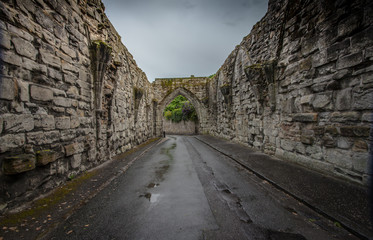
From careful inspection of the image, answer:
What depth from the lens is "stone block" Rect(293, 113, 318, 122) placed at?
3.83 metres

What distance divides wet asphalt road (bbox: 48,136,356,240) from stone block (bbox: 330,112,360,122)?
72.7 inches

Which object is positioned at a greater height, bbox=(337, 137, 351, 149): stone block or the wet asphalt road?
bbox=(337, 137, 351, 149): stone block

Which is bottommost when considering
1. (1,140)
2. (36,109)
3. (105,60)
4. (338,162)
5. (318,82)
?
(338,162)

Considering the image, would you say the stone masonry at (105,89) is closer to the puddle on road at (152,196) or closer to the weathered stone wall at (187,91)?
the puddle on road at (152,196)

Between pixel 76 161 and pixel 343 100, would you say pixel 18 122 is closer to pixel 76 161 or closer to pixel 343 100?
pixel 76 161

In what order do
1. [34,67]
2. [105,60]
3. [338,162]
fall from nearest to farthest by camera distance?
[34,67]
[338,162]
[105,60]

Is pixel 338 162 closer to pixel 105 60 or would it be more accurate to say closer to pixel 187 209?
pixel 187 209

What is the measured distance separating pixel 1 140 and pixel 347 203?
4.63 m

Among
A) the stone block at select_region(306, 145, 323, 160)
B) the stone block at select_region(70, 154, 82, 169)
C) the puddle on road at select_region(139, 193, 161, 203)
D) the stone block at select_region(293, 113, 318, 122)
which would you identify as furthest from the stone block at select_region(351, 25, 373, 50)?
the stone block at select_region(70, 154, 82, 169)

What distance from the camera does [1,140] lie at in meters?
2.23

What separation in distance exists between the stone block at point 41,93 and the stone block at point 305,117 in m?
5.32

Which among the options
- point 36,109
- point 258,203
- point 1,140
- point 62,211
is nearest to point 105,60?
point 36,109

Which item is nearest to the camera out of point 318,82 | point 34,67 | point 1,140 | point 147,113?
point 1,140

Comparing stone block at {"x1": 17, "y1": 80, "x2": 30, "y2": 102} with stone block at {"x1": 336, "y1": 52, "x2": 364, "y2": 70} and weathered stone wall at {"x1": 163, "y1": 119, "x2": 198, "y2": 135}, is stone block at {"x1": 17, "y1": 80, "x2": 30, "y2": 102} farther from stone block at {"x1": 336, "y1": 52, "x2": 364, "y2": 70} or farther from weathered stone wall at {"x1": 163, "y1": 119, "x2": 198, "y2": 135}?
weathered stone wall at {"x1": 163, "y1": 119, "x2": 198, "y2": 135}
